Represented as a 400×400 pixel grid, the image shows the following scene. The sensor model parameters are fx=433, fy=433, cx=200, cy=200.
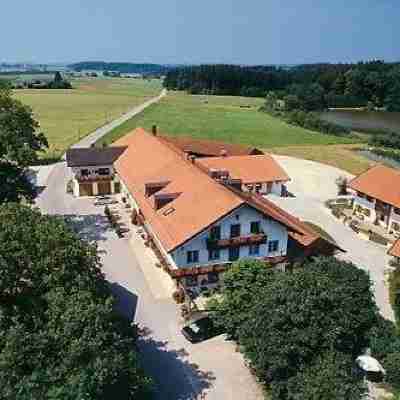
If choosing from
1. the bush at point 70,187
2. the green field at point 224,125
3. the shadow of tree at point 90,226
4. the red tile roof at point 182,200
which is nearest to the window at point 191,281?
the red tile roof at point 182,200

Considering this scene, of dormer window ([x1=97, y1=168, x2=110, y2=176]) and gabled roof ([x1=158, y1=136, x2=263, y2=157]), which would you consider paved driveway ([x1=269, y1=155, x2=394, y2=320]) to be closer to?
gabled roof ([x1=158, y1=136, x2=263, y2=157])

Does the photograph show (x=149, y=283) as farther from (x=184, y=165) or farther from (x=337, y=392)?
(x=337, y=392)

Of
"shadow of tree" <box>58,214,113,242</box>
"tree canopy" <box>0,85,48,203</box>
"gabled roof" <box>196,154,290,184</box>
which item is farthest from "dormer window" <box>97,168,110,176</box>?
"tree canopy" <box>0,85,48,203</box>

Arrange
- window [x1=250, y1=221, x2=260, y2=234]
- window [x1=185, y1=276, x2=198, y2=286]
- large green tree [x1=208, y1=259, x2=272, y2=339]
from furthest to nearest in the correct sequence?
window [x1=250, y1=221, x2=260, y2=234], window [x1=185, y1=276, x2=198, y2=286], large green tree [x1=208, y1=259, x2=272, y2=339]

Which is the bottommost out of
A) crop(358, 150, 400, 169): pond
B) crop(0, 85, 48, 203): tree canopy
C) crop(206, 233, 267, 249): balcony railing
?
crop(358, 150, 400, 169): pond

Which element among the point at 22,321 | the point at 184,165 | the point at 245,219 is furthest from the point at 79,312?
the point at 184,165

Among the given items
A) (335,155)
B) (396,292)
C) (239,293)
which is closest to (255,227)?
(239,293)
